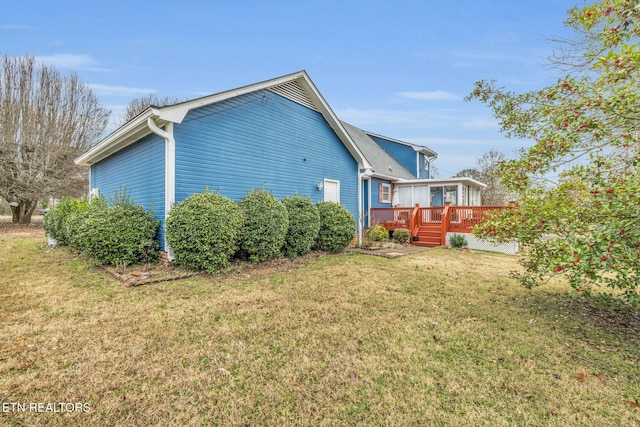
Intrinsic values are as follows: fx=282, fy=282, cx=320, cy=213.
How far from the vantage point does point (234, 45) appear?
1237 cm

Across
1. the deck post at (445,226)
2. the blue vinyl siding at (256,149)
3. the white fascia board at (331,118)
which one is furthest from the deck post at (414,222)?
the blue vinyl siding at (256,149)

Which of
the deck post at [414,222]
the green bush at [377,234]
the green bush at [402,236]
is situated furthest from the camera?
the deck post at [414,222]

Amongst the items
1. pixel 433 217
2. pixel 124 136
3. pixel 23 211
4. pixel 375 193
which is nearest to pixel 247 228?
pixel 124 136

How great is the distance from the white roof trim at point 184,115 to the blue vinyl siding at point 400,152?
8.99 meters

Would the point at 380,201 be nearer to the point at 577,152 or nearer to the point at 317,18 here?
the point at 317,18

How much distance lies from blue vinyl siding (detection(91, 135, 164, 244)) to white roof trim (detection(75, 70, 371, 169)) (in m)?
0.28

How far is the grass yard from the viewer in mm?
2117

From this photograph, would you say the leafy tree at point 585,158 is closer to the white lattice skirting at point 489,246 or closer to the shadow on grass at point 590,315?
the shadow on grass at point 590,315

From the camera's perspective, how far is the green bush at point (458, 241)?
1090cm

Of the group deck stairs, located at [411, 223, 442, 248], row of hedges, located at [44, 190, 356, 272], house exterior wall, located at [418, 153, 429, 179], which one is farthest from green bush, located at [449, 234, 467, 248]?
house exterior wall, located at [418, 153, 429, 179]

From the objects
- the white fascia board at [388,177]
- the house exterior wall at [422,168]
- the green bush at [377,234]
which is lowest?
the green bush at [377,234]

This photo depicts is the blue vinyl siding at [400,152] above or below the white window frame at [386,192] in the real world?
above

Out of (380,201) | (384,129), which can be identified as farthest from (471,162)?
(380,201)

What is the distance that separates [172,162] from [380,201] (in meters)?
10.8
